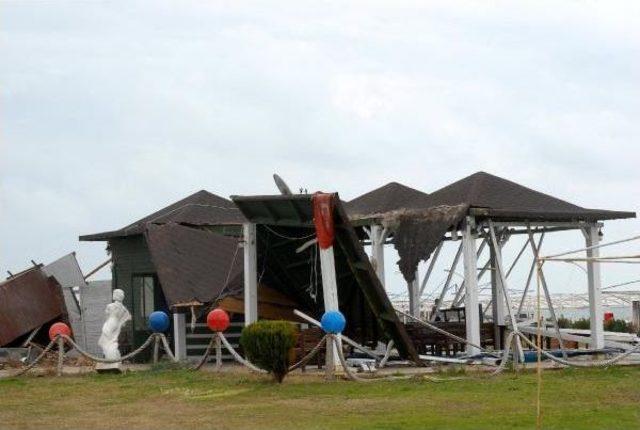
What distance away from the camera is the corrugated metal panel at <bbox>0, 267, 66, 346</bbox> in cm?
3116

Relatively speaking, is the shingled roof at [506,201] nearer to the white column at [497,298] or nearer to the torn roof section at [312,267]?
the white column at [497,298]

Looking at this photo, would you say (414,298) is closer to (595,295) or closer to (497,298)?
(497,298)

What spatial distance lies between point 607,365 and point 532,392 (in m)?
5.21

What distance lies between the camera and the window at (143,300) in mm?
32406

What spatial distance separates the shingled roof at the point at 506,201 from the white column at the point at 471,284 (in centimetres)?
48

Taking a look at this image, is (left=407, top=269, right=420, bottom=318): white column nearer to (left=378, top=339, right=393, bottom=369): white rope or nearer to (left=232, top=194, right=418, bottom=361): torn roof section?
(left=232, top=194, right=418, bottom=361): torn roof section

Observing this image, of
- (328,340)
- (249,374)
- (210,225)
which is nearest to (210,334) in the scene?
(210,225)

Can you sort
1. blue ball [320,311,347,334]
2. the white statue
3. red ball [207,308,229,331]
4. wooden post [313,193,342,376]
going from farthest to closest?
the white statue → red ball [207,308,229,331] → wooden post [313,193,342,376] → blue ball [320,311,347,334]

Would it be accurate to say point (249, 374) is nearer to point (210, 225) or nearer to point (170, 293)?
point (170, 293)

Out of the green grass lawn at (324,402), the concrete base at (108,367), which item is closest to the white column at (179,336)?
the concrete base at (108,367)

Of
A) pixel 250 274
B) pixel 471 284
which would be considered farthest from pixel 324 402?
pixel 250 274

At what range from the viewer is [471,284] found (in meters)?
24.8

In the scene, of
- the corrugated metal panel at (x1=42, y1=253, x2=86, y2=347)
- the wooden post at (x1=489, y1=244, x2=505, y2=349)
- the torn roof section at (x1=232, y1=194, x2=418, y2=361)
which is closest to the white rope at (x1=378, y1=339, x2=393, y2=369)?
the torn roof section at (x1=232, y1=194, x2=418, y2=361)

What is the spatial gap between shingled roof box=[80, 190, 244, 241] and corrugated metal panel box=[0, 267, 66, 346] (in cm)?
216
